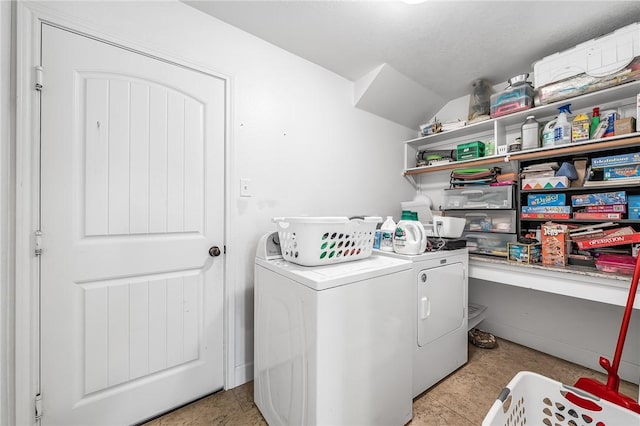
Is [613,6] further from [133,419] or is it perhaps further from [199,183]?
[133,419]

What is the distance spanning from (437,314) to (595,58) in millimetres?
1873

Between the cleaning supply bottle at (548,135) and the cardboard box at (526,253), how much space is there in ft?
2.44

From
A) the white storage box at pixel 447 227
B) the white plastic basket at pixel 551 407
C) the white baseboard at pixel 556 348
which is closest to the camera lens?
the white plastic basket at pixel 551 407

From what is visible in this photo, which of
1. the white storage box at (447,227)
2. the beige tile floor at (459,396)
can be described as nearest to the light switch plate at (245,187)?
the beige tile floor at (459,396)

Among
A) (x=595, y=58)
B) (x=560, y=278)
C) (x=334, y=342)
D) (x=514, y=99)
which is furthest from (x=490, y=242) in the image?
(x=334, y=342)

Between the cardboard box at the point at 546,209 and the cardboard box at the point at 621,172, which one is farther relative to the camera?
the cardboard box at the point at 546,209

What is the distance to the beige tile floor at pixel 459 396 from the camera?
1353 millimetres

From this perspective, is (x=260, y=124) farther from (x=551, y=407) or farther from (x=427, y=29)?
(x=551, y=407)

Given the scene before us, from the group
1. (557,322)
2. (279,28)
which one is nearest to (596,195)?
(557,322)

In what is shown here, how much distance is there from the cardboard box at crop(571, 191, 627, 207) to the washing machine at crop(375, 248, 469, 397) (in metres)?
0.82

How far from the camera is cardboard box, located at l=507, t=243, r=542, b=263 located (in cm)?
175

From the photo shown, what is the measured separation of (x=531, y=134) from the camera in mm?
1873

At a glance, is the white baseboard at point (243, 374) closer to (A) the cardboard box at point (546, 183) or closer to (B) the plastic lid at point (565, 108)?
(A) the cardboard box at point (546, 183)

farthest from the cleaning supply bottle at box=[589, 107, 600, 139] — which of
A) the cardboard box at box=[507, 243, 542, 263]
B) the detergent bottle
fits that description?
the detergent bottle
